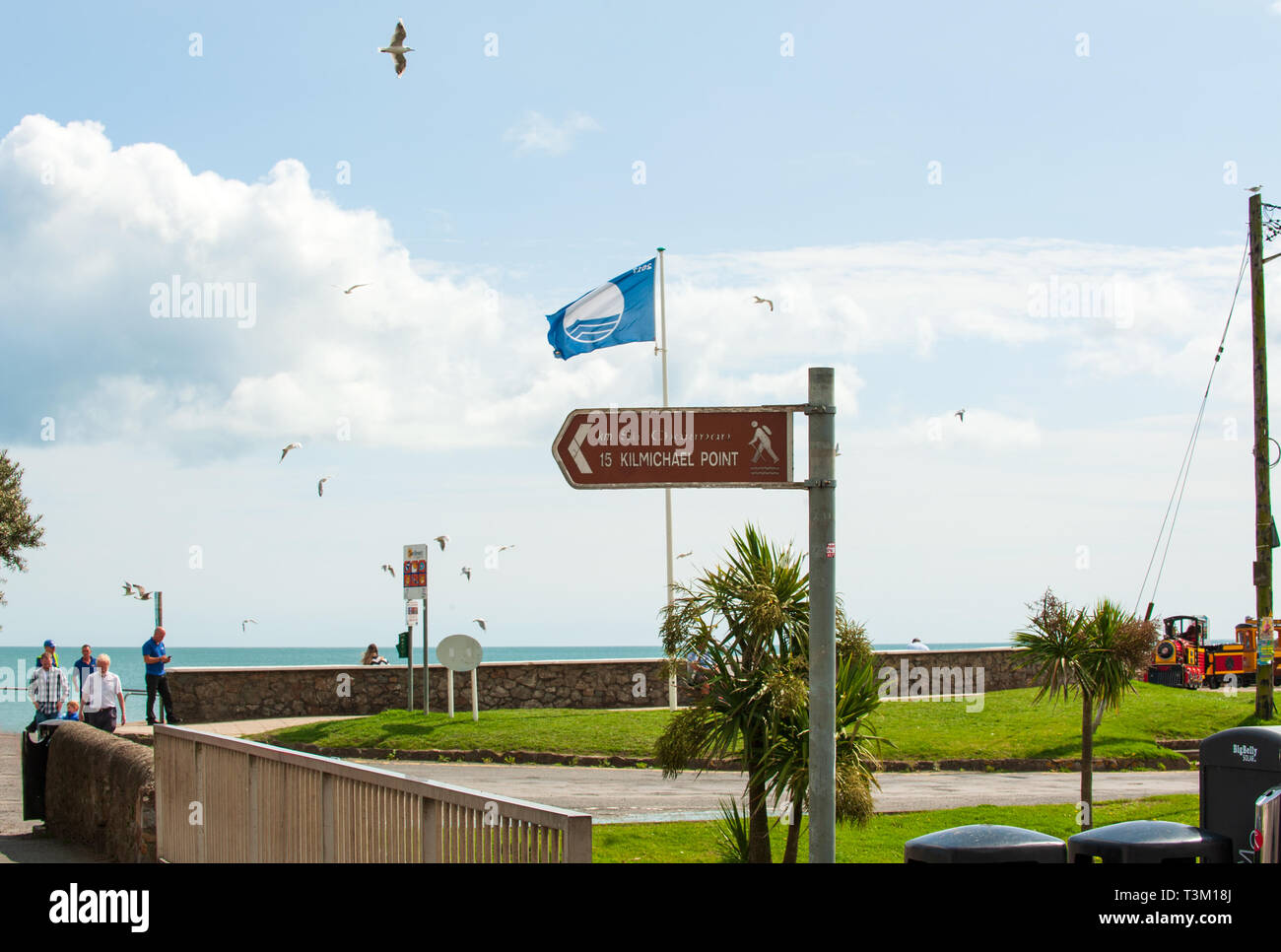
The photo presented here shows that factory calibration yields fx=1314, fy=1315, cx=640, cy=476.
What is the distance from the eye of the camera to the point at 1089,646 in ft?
40.2

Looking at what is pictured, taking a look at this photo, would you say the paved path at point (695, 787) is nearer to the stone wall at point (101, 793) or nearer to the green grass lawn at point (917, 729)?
the green grass lawn at point (917, 729)

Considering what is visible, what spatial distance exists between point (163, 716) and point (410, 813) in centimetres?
1972

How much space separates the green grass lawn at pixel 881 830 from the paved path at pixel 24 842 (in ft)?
15.7

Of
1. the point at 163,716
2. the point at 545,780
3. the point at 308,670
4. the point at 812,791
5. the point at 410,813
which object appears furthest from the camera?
the point at 308,670

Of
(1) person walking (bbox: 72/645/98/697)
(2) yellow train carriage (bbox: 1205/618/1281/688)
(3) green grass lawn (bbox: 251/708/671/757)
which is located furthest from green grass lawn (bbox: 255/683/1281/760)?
(2) yellow train carriage (bbox: 1205/618/1281/688)

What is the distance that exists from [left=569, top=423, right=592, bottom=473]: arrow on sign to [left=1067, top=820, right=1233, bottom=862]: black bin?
2461 millimetres

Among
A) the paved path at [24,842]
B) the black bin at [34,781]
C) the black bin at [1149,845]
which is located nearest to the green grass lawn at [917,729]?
the paved path at [24,842]

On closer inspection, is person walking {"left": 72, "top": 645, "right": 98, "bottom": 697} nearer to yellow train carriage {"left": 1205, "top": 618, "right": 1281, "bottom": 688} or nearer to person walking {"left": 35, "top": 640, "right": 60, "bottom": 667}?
person walking {"left": 35, "top": 640, "right": 60, "bottom": 667}

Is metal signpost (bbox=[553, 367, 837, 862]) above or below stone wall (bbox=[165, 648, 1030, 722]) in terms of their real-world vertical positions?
above

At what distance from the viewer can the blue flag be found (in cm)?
2517

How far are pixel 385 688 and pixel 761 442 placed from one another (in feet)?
73.3
